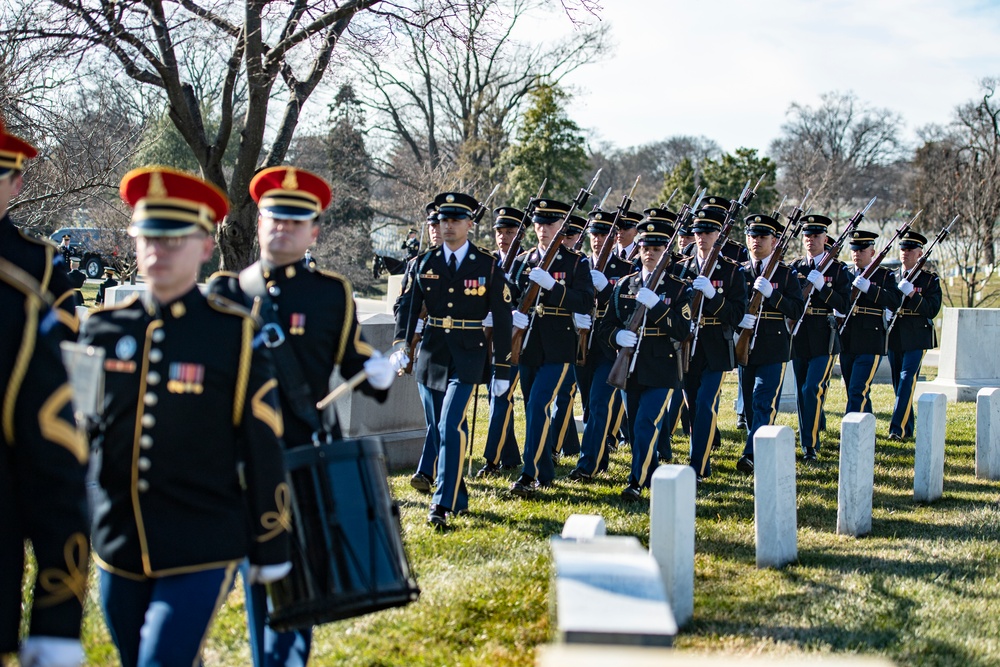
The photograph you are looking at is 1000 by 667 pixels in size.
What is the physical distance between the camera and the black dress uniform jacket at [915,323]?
11906 mm

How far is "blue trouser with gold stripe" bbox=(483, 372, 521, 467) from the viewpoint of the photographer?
8.82 meters

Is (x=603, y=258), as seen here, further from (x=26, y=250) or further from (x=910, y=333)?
(x=26, y=250)

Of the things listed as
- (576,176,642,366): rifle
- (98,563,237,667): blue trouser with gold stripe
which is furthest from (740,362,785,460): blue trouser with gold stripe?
(98,563,237,667): blue trouser with gold stripe

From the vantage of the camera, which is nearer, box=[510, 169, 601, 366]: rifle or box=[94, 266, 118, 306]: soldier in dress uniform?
box=[510, 169, 601, 366]: rifle

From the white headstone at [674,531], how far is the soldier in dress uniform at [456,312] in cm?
208

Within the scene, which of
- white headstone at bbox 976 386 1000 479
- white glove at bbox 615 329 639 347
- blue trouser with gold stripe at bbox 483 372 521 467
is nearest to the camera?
white glove at bbox 615 329 639 347

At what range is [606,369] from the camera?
9.47 meters

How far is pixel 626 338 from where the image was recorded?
8531 mm

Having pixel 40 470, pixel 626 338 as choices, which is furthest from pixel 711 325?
pixel 40 470

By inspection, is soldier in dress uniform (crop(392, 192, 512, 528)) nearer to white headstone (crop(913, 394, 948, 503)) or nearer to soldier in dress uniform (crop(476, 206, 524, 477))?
soldier in dress uniform (crop(476, 206, 524, 477))

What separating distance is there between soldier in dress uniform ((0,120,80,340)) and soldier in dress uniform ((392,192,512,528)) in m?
2.93

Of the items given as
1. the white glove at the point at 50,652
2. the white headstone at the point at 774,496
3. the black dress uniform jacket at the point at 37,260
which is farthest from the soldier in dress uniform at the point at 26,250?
the white headstone at the point at 774,496

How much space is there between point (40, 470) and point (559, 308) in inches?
262

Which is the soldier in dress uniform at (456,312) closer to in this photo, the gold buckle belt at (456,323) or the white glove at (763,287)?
the gold buckle belt at (456,323)
